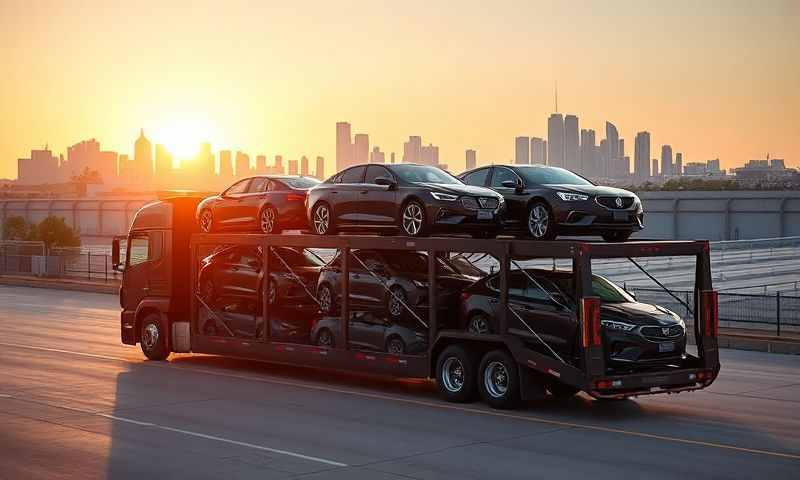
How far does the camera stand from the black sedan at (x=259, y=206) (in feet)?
66.6

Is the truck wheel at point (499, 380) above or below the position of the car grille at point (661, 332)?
below

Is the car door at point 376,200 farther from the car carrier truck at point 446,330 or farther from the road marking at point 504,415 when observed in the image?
the road marking at point 504,415

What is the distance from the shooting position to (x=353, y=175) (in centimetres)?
1903

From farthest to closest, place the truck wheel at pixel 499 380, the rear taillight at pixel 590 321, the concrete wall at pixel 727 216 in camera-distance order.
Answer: the concrete wall at pixel 727 216 < the truck wheel at pixel 499 380 < the rear taillight at pixel 590 321

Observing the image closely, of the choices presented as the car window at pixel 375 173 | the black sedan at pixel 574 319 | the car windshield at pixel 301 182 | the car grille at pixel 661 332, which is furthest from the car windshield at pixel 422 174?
the car grille at pixel 661 332

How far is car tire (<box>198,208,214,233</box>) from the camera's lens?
21.4 metres

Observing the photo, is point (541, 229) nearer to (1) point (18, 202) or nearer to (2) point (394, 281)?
(2) point (394, 281)

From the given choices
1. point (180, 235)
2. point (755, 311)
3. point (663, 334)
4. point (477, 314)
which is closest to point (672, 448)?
point (663, 334)

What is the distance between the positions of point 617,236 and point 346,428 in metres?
5.35

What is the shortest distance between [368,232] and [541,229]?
3.06 metres

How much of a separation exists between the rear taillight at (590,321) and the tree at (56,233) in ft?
215

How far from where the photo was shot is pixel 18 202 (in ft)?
284

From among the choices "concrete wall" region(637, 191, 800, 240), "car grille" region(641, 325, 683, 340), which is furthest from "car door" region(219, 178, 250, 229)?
"concrete wall" region(637, 191, 800, 240)

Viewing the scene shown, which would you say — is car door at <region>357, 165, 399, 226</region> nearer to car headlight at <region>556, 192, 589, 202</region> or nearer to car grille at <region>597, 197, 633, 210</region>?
car headlight at <region>556, 192, 589, 202</region>
